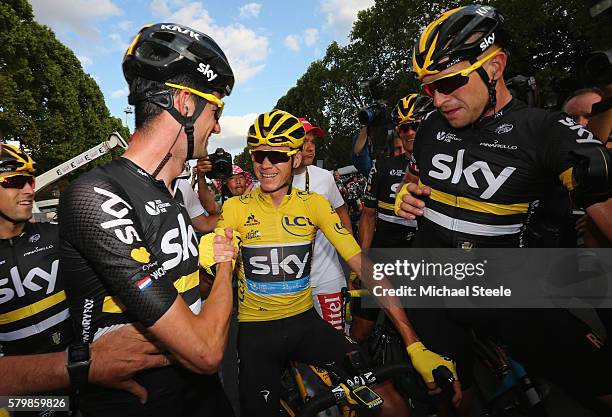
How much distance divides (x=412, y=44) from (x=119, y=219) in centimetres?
3031

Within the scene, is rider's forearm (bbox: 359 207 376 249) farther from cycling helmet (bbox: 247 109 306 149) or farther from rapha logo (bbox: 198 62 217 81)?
rapha logo (bbox: 198 62 217 81)

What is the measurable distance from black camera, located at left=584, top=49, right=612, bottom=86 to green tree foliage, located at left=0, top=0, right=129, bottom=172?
23215 mm

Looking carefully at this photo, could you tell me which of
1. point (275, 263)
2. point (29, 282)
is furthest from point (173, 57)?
point (29, 282)

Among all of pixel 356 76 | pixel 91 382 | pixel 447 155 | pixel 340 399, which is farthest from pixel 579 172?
pixel 356 76

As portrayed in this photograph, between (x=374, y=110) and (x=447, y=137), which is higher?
(x=374, y=110)

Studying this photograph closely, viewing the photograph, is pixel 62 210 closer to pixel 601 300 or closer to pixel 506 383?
pixel 506 383

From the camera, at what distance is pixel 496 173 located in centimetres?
252

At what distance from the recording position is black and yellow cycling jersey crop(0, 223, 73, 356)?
3371 millimetres

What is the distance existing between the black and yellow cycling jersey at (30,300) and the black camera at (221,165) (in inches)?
105

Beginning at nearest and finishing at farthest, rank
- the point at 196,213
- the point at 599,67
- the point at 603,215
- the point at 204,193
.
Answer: the point at 603,215, the point at 599,67, the point at 196,213, the point at 204,193

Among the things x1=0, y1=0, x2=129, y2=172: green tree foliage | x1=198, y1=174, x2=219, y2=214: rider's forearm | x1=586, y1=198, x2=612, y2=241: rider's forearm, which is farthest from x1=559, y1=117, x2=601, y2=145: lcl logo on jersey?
x1=0, y1=0, x2=129, y2=172: green tree foliage

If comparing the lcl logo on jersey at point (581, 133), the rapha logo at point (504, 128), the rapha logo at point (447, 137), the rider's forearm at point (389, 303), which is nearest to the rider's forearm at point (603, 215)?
the lcl logo on jersey at point (581, 133)

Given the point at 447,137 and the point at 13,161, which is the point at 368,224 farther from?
the point at 13,161

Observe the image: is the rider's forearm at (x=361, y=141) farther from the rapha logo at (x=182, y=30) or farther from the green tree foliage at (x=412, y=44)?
the green tree foliage at (x=412, y=44)
